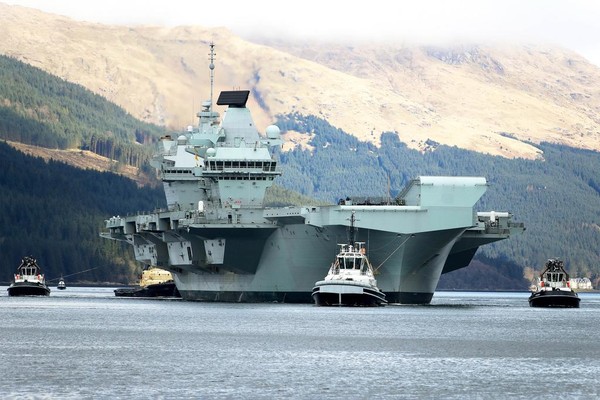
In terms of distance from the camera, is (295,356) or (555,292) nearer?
(295,356)

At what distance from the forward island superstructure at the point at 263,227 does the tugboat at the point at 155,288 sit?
21403 millimetres

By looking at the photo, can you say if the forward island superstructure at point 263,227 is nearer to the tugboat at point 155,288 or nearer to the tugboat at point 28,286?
the tugboat at point 28,286

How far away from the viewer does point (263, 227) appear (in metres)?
100

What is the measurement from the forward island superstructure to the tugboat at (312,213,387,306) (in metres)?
1.81

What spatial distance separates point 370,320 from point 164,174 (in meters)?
36.4

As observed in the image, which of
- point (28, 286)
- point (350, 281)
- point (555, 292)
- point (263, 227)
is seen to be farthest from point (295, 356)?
point (28, 286)

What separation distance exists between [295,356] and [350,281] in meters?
32.8

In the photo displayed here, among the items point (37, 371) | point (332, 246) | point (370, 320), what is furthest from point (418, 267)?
point (37, 371)

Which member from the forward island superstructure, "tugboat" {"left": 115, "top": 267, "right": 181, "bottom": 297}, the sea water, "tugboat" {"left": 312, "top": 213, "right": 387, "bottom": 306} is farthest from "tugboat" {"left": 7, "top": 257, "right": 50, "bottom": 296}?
"tugboat" {"left": 312, "top": 213, "right": 387, "bottom": 306}

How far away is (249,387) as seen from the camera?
→ 49.0m

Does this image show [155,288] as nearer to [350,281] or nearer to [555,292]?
[555,292]

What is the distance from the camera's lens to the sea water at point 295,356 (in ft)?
160

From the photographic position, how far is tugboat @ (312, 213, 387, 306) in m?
92.1

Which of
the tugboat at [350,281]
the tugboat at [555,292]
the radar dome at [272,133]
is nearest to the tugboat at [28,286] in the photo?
the radar dome at [272,133]
